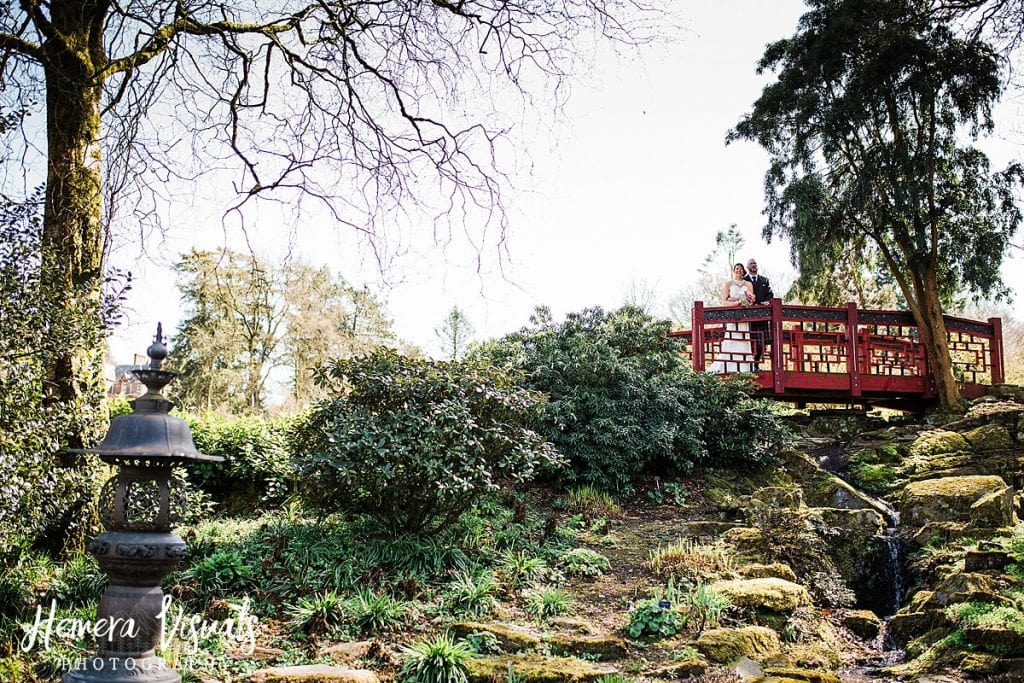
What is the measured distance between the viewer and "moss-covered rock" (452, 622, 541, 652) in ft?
18.5

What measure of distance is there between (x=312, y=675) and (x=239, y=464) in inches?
184

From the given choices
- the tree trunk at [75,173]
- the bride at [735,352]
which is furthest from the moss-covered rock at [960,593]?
the tree trunk at [75,173]

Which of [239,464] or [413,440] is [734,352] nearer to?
[413,440]

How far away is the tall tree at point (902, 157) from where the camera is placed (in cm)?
1320

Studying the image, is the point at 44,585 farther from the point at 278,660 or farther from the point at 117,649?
the point at 117,649

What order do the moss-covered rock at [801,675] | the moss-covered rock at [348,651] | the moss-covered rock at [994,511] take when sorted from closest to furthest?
the moss-covered rock at [801,675] < the moss-covered rock at [348,651] < the moss-covered rock at [994,511]

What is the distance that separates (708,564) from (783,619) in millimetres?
995

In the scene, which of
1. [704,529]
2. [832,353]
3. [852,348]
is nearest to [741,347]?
[832,353]

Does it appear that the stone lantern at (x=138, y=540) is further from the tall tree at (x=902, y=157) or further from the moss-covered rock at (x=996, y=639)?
the tall tree at (x=902, y=157)

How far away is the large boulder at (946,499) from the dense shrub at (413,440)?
3.54 m

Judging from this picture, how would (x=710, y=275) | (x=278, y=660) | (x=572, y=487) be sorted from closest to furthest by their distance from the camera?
1. (x=278, y=660)
2. (x=572, y=487)
3. (x=710, y=275)

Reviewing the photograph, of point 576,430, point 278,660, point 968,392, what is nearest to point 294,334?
point 576,430

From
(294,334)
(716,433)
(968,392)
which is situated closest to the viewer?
(716,433)

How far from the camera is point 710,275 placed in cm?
2570
